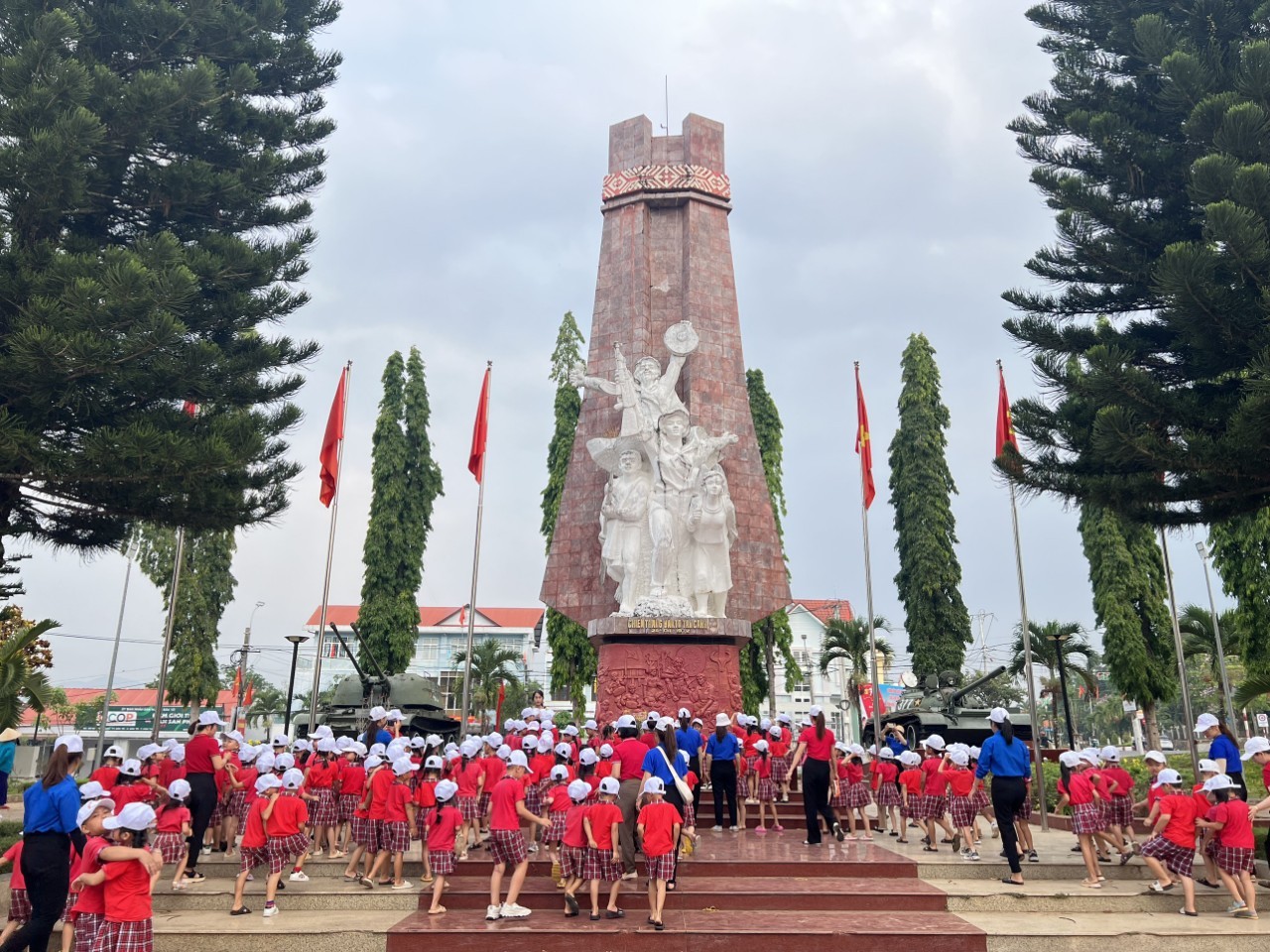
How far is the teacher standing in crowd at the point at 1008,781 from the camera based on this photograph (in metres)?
8.20

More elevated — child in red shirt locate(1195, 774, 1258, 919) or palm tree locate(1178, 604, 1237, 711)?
palm tree locate(1178, 604, 1237, 711)

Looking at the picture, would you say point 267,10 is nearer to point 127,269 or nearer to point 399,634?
point 127,269

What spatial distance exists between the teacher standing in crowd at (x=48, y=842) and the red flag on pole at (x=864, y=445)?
45.5 feet

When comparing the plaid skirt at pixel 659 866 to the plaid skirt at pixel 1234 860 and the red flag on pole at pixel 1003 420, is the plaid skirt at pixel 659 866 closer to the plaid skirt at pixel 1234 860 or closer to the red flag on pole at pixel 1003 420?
the plaid skirt at pixel 1234 860

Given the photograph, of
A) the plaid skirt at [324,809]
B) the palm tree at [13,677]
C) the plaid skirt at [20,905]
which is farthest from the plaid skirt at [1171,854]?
the palm tree at [13,677]

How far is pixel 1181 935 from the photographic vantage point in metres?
6.90

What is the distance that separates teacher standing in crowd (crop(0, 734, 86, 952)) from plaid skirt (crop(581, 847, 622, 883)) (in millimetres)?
3732

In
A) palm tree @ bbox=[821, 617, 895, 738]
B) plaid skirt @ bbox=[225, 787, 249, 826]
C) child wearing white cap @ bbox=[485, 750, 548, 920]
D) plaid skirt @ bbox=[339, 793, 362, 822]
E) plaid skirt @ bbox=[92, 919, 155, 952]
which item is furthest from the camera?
palm tree @ bbox=[821, 617, 895, 738]

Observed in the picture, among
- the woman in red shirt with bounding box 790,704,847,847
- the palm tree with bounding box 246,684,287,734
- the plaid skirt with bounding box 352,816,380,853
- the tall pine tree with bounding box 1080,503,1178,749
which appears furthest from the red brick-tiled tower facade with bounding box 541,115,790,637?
the palm tree with bounding box 246,684,287,734

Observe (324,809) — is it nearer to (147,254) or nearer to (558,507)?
(147,254)

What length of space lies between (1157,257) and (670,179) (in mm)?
9953

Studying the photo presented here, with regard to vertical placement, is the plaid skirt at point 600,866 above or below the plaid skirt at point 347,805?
below

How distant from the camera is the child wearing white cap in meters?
7.46

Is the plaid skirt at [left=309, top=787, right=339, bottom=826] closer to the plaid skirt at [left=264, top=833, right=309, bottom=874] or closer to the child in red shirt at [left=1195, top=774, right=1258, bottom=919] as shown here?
the plaid skirt at [left=264, top=833, right=309, bottom=874]
